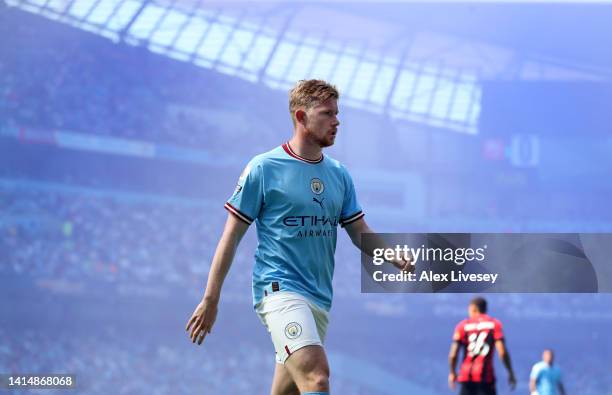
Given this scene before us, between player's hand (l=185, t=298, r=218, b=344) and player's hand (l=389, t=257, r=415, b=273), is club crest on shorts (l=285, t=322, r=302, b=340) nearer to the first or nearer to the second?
player's hand (l=185, t=298, r=218, b=344)

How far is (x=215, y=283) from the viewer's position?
3115 millimetres

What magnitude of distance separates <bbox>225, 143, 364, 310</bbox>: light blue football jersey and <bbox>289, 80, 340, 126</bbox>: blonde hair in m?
0.19

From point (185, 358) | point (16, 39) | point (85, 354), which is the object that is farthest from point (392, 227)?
point (16, 39)

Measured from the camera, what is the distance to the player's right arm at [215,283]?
3031 millimetres

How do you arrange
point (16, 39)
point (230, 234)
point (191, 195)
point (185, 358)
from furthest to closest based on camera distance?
point (185, 358) < point (191, 195) < point (16, 39) < point (230, 234)

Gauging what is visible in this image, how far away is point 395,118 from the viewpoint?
14359 millimetres

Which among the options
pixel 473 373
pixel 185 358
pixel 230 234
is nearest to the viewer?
pixel 230 234

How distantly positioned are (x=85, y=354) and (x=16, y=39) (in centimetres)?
542

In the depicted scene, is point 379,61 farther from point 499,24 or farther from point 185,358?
point 185,358

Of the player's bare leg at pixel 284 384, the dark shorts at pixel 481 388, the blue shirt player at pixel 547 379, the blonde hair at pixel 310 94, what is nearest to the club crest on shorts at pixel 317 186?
the blonde hair at pixel 310 94

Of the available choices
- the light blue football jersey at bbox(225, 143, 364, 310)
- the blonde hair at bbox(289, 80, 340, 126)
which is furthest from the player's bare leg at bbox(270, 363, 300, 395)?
the blonde hair at bbox(289, 80, 340, 126)

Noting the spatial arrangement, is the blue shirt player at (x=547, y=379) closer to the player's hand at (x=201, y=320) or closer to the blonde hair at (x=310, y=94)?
the blonde hair at (x=310, y=94)

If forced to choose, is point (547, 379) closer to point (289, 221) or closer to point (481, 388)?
point (481, 388)

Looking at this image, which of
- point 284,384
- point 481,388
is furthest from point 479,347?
point 284,384
